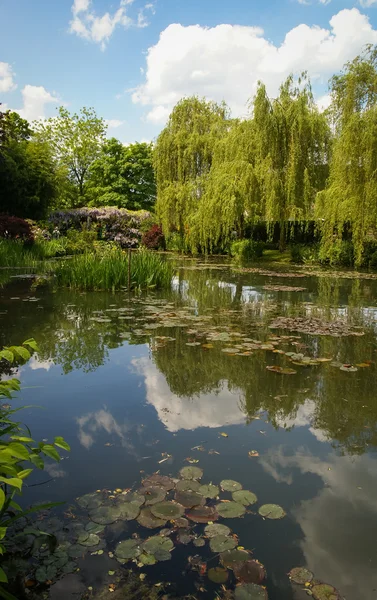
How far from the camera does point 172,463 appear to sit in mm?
2553

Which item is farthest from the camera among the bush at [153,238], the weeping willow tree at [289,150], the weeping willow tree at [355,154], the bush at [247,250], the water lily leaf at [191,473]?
the bush at [153,238]

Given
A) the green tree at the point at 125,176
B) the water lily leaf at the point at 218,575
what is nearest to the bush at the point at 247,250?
the green tree at the point at 125,176

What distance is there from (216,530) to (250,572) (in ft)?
0.86

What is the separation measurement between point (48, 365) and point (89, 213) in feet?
72.6

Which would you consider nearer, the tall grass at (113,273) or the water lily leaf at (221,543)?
the water lily leaf at (221,543)

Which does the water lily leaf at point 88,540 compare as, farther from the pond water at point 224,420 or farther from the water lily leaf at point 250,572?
the water lily leaf at point 250,572

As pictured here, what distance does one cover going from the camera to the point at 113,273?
9.39 metres

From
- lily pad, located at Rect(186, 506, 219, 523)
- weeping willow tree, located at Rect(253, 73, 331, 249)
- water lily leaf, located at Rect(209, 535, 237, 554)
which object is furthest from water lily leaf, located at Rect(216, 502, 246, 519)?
weeping willow tree, located at Rect(253, 73, 331, 249)

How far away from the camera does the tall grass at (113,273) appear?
30.9 feet

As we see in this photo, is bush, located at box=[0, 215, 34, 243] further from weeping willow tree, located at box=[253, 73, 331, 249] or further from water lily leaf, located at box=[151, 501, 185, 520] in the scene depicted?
water lily leaf, located at box=[151, 501, 185, 520]

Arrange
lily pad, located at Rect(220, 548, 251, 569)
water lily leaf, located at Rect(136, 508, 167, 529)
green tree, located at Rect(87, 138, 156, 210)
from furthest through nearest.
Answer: green tree, located at Rect(87, 138, 156, 210), water lily leaf, located at Rect(136, 508, 167, 529), lily pad, located at Rect(220, 548, 251, 569)

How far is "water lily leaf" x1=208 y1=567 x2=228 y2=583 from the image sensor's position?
67.2 inches

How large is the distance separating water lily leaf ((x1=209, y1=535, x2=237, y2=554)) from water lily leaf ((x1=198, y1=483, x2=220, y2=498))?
0.31 m

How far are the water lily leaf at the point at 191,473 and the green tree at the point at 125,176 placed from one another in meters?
33.9
